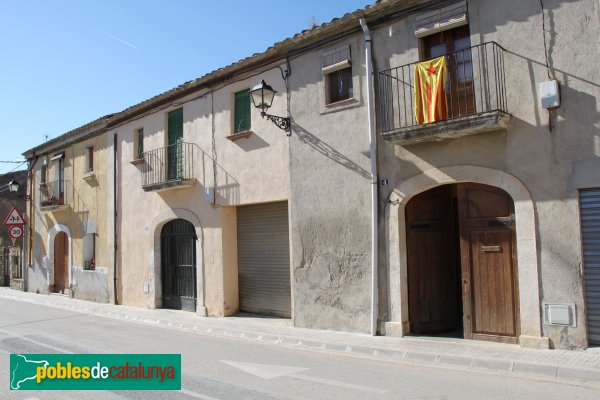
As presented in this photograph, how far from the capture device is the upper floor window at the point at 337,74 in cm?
1036

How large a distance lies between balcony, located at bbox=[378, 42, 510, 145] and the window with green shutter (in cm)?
408

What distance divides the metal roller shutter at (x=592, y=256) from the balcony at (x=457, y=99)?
1702 mm

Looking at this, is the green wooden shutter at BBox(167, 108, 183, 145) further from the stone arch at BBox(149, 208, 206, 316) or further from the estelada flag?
the estelada flag

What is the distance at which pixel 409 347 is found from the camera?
27.7ft

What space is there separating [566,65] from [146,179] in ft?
38.9

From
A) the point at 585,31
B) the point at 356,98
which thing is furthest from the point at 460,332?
the point at 585,31

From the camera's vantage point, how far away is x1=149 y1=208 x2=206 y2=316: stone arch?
13711 millimetres

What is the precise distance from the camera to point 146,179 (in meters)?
15.7

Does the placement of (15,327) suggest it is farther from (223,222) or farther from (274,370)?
(274,370)

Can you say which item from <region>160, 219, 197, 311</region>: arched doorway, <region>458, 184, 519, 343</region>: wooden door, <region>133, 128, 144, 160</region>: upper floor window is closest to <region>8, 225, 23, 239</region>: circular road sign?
<region>133, 128, 144, 160</region>: upper floor window

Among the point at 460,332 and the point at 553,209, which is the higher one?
the point at 553,209

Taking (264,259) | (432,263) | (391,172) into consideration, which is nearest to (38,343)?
(264,259)

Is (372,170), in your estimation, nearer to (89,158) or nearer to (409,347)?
(409,347)

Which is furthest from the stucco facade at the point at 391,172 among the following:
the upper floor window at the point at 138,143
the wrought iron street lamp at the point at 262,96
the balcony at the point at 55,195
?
the balcony at the point at 55,195
